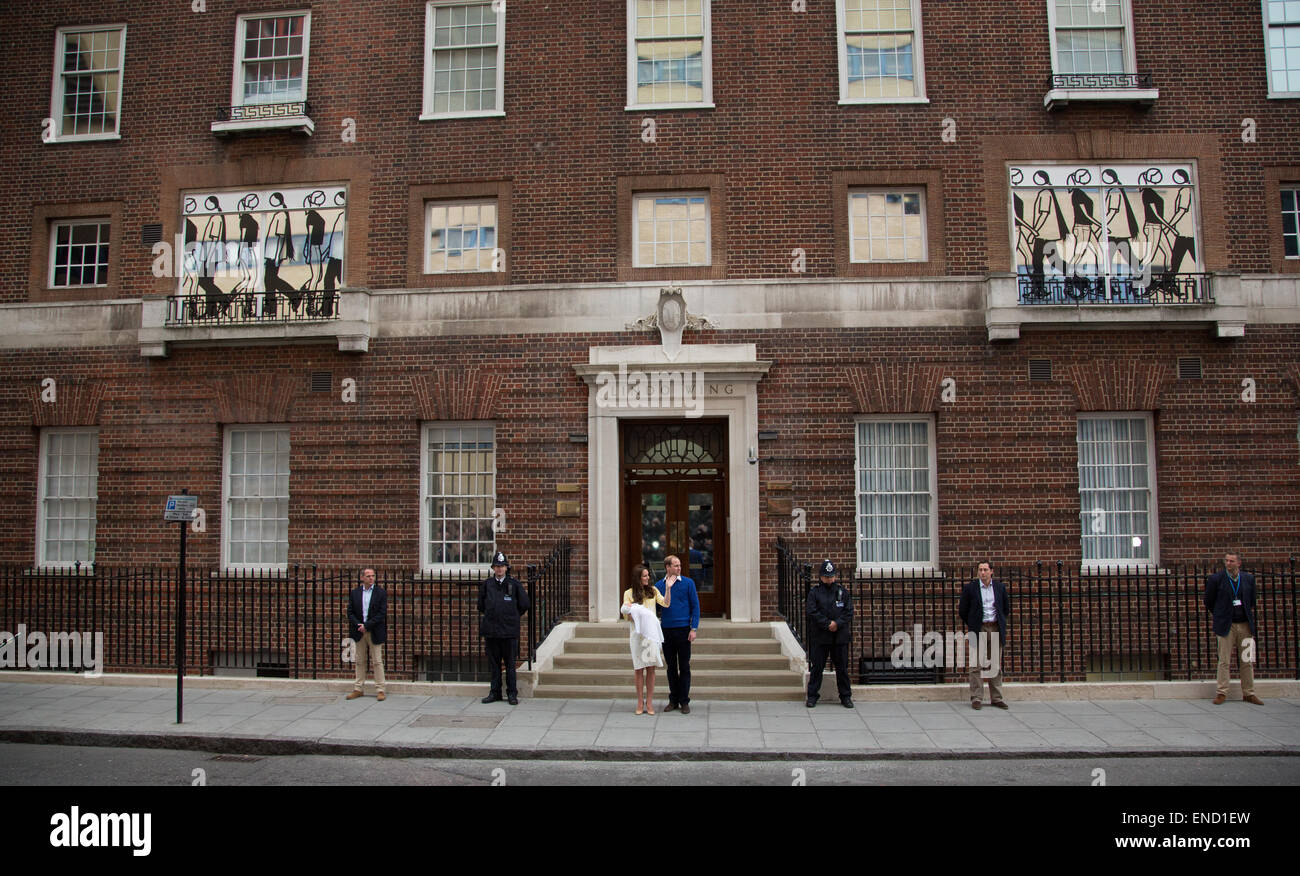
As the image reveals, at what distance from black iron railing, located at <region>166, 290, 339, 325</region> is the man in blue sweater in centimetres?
708

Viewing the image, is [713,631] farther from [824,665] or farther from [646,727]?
[646,727]

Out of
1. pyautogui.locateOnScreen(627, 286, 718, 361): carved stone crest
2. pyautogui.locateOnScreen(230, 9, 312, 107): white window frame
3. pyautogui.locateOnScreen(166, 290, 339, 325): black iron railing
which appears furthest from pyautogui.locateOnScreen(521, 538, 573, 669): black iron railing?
pyautogui.locateOnScreen(230, 9, 312, 107): white window frame

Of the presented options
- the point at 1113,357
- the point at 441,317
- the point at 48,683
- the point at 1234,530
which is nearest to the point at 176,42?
the point at 441,317

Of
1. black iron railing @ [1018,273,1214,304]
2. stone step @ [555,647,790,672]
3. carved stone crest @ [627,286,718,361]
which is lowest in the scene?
stone step @ [555,647,790,672]

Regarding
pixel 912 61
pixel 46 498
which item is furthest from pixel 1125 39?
pixel 46 498

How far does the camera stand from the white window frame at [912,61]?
45.1ft

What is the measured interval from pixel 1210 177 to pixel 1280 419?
3.70 m

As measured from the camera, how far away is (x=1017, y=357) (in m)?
13.3

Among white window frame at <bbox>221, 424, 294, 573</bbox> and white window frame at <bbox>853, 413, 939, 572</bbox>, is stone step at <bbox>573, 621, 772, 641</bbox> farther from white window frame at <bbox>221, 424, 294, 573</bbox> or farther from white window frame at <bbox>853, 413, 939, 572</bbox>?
white window frame at <bbox>221, 424, 294, 573</bbox>

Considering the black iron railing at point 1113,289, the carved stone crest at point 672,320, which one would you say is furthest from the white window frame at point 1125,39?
the carved stone crest at point 672,320

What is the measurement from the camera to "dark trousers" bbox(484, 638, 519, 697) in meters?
11.2

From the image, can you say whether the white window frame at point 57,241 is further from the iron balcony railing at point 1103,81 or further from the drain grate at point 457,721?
the iron balcony railing at point 1103,81

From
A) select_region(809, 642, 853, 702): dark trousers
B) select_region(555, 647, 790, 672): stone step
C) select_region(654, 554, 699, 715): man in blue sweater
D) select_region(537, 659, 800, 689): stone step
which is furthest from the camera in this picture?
select_region(555, 647, 790, 672): stone step

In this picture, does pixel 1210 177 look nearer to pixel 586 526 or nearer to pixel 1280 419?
pixel 1280 419
